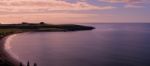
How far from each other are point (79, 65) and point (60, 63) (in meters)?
4.77

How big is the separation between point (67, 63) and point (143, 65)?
1560 cm

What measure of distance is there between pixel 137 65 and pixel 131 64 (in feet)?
5.60

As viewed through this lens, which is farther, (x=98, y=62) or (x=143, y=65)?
(x=98, y=62)

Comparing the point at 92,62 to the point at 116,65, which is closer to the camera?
the point at 116,65

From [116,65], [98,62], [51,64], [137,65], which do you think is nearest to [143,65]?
[137,65]

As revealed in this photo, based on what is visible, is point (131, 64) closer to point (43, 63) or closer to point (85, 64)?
point (85, 64)

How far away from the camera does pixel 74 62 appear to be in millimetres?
59719

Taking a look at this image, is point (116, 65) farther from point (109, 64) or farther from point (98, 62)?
point (98, 62)

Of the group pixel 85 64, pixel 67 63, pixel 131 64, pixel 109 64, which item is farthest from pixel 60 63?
pixel 131 64

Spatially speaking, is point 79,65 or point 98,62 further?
point 98,62

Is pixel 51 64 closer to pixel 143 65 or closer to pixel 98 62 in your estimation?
pixel 98 62

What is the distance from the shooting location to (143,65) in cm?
5675

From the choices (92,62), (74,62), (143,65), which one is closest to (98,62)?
(92,62)

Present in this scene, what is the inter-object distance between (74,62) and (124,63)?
34.6ft
